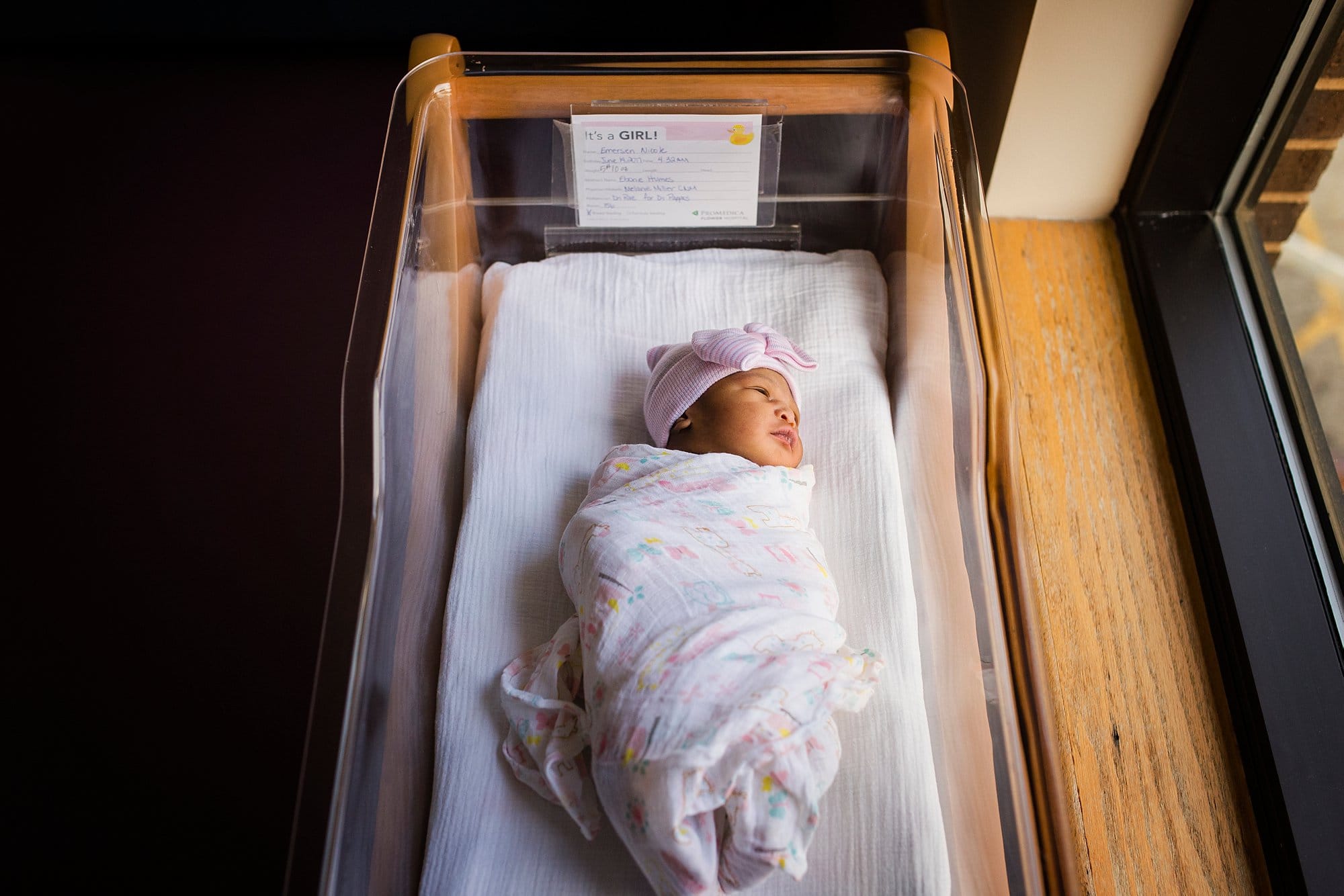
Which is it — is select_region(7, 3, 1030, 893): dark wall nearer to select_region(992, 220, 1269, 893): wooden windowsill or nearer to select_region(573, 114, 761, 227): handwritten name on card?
select_region(992, 220, 1269, 893): wooden windowsill

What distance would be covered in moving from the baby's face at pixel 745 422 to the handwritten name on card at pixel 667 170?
25 centimetres

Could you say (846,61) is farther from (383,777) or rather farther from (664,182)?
(383,777)

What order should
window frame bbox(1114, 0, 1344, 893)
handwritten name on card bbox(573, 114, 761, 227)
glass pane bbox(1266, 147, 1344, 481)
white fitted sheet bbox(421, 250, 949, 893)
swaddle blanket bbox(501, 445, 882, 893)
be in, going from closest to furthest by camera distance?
swaddle blanket bbox(501, 445, 882, 893) < white fitted sheet bbox(421, 250, 949, 893) < window frame bbox(1114, 0, 1344, 893) < handwritten name on card bbox(573, 114, 761, 227) < glass pane bbox(1266, 147, 1344, 481)

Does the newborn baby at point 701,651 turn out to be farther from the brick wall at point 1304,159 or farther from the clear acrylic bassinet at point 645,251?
the brick wall at point 1304,159

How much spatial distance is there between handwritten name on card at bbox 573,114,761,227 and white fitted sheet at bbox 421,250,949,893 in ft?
0.33

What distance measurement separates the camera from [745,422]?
115 centimetres

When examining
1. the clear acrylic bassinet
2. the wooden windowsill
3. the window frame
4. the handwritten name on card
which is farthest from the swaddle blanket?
the window frame

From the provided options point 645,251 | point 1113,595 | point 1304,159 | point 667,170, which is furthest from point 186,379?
point 1304,159

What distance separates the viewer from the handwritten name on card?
1.20 m

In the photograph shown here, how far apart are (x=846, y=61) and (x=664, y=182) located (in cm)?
26

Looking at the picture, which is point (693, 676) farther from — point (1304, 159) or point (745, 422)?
point (1304, 159)

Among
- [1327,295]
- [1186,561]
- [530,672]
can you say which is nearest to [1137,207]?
[1327,295]

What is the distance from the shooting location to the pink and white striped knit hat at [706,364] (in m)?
1.15

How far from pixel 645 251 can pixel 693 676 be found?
2.29 ft
